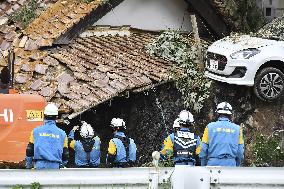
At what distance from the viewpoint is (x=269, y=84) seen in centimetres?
1298

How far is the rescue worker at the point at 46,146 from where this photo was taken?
9875 millimetres

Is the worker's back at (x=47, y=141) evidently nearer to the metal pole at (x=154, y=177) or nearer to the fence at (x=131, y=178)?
the fence at (x=131, y=178)

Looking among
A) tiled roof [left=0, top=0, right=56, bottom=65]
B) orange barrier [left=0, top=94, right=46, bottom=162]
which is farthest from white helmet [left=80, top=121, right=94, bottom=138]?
tiled roof [left=0, top=0, right=56, bottom=65]

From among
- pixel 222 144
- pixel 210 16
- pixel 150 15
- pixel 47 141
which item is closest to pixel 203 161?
pixel 222 144

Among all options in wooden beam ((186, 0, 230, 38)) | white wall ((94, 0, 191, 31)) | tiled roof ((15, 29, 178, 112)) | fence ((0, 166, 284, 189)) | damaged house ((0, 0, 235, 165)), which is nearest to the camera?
fence ((0, 166, 284, 189))

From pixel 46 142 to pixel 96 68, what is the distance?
11.5ft

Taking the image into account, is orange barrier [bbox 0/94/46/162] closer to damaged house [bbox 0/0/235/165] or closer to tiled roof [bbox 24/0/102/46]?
damaged house [bbox 0/0/235/165]

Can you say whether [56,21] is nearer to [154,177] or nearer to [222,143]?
[222,143]

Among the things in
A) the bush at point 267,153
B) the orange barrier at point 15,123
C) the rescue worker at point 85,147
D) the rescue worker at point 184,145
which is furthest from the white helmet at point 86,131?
the bush at point 267,153

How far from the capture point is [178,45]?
14.6 meters

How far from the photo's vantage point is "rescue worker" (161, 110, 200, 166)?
10.2 metres

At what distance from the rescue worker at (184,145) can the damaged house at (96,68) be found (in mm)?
2174

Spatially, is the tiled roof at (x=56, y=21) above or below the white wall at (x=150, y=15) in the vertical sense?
below

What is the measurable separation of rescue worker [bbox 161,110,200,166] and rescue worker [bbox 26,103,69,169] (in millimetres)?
1726
